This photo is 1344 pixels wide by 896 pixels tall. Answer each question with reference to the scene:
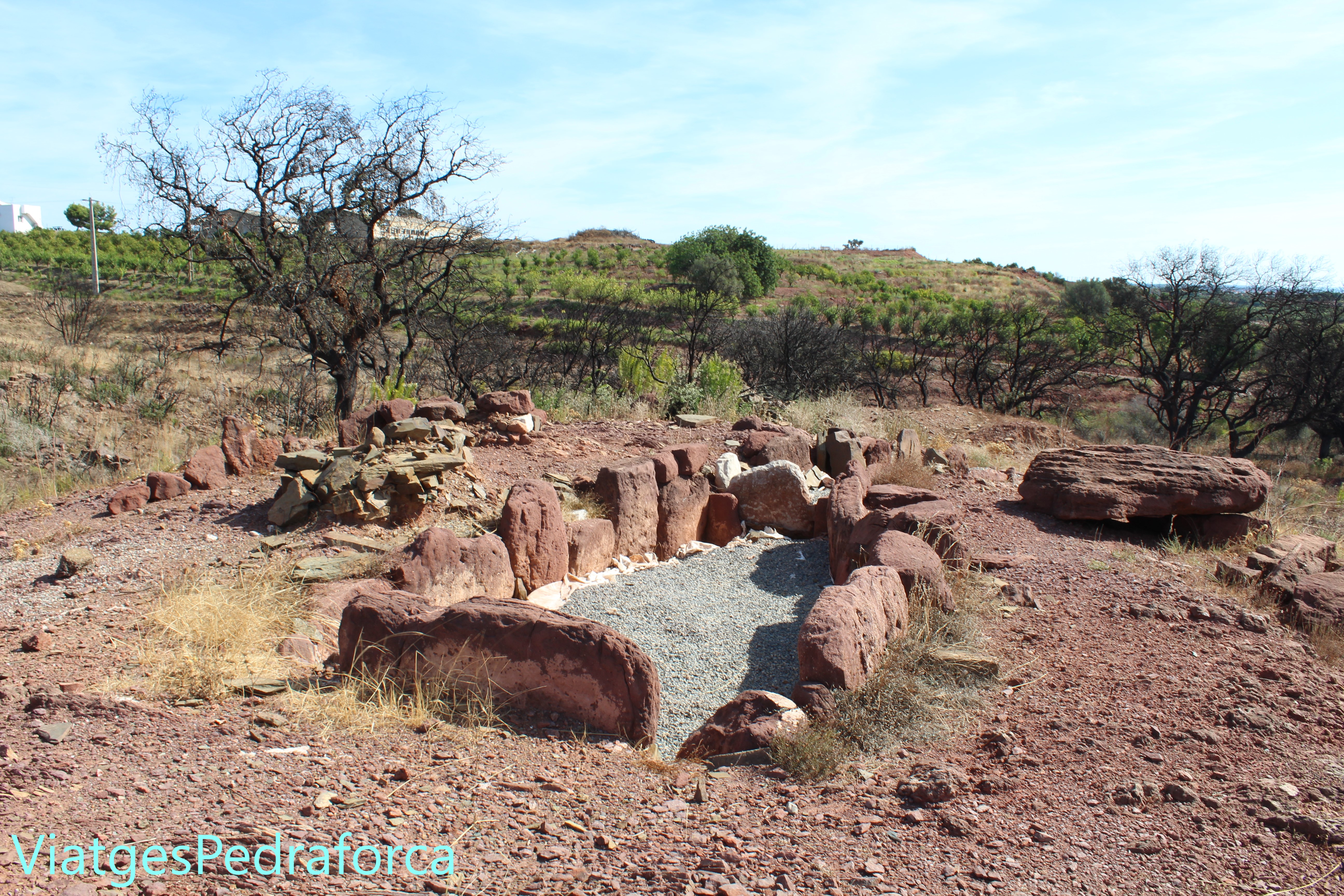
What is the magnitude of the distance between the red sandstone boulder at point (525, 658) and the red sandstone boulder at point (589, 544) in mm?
2349

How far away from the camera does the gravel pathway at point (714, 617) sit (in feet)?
15.2

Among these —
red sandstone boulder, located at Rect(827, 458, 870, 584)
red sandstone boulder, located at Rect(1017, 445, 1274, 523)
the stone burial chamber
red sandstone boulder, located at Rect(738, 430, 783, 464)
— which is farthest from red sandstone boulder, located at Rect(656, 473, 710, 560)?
red sandstone boulder, located at Rect(1017, 445, 1274, 523)

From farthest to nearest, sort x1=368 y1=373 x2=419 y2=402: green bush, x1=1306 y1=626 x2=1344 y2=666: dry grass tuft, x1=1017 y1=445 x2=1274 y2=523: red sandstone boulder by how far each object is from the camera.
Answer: x1=368 y1=373 x2=419 y2=402: green bush, x1=1017 y1=445 x2=1274 y2=523: red sandstone boulder, x1=1306 y1=626 x2=1344 y2=666: dry grass tuft

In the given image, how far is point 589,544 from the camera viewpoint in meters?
6.41

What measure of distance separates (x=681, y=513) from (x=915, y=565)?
115 inches

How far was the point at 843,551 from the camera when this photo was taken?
6.41 meters

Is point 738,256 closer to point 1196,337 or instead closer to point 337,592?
point 1196,337

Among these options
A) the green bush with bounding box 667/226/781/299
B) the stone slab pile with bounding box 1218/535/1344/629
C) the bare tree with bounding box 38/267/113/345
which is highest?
the green bush with bounding box 667/226/781/299

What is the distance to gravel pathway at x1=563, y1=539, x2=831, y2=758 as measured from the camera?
4633 millimetres

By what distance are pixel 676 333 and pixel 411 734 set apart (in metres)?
19.4

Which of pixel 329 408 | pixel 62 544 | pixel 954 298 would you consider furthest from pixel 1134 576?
pixel 954 298

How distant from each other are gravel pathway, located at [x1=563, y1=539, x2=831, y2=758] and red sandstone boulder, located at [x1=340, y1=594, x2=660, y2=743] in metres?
0.41

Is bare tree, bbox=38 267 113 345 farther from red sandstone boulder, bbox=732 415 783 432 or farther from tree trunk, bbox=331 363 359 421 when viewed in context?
red sandstone boulder, bbox=732 415 783 432

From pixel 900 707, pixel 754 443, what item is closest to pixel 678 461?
pixel 754 443
